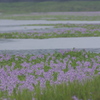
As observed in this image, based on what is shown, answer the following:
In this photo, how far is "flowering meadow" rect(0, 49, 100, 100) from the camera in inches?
321

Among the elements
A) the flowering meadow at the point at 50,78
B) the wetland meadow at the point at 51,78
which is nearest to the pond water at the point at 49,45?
the wetland meadow at the point at 51,78

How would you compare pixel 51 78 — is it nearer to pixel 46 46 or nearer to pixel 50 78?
pixel 50 78

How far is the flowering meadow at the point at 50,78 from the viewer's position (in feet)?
26.7

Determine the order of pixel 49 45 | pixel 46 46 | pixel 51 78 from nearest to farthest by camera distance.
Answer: pixel 51 78 < pixel 46 46 < pixel 49 45

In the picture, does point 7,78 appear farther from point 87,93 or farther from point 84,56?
point 84,56

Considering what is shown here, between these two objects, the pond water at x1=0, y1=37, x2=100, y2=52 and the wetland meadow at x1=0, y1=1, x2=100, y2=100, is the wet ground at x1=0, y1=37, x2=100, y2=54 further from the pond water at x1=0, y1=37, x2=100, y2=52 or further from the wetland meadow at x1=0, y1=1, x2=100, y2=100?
the wetland meadow at x1=0, y1=1, x2=100, y2=100

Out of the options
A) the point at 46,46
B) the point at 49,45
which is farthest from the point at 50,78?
the point at 49,45

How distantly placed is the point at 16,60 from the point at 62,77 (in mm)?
4811

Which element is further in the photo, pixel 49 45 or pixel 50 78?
pixel 49 45

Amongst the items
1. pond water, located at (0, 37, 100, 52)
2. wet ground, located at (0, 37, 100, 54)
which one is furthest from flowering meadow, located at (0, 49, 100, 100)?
pond water, located at (0, 37, 100, 52)

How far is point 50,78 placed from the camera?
10.8 m

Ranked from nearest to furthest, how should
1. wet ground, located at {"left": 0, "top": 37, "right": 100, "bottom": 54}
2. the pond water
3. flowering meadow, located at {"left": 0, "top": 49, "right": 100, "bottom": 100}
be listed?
flowering meadow, located at {"left": 0, "top": 49, "right": 100, "bottom": 100}, wet ground, located at {"left": 0, "top": 37, "right": 100, "bottom": 54}, the pond water

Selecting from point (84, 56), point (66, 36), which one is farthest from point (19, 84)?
point (66, 36)

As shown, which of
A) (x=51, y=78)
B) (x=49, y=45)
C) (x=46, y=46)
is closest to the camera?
(x=51, y=78)
